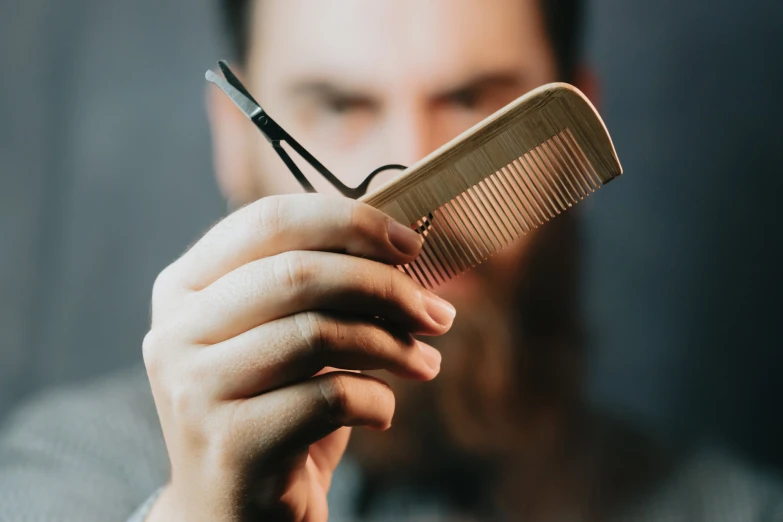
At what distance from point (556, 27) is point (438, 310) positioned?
74cm

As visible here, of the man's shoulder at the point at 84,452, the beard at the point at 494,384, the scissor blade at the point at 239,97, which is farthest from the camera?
the beard at the point at 494,384

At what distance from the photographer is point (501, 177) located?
688mm

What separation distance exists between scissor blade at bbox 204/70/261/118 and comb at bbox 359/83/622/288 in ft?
0.66

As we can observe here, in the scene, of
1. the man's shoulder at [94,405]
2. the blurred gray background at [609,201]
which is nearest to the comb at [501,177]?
the blurred gray background at [609,201]

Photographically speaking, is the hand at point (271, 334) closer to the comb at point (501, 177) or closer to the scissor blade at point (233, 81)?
the comb at point (501, 177)

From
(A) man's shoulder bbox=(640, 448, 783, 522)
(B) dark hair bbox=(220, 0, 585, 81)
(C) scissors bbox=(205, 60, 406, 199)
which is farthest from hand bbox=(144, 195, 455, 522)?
(A) man's shoulder bbox=(640, 448, 783, 522)

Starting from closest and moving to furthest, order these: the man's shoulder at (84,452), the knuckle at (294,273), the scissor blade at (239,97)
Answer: the knuckle at (294,273) → the scissor blade at (239,97) → the man's shoulder at (84,452)

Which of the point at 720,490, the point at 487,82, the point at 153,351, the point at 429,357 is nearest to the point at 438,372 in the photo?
the point at 429,357

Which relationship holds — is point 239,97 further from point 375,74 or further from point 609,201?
point 609,201

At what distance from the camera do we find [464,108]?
107 centimetres

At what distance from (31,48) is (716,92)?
1371 mm

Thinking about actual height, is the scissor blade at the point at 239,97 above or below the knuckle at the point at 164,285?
above

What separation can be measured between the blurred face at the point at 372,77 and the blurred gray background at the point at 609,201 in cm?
10

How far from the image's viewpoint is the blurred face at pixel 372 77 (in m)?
1.04
